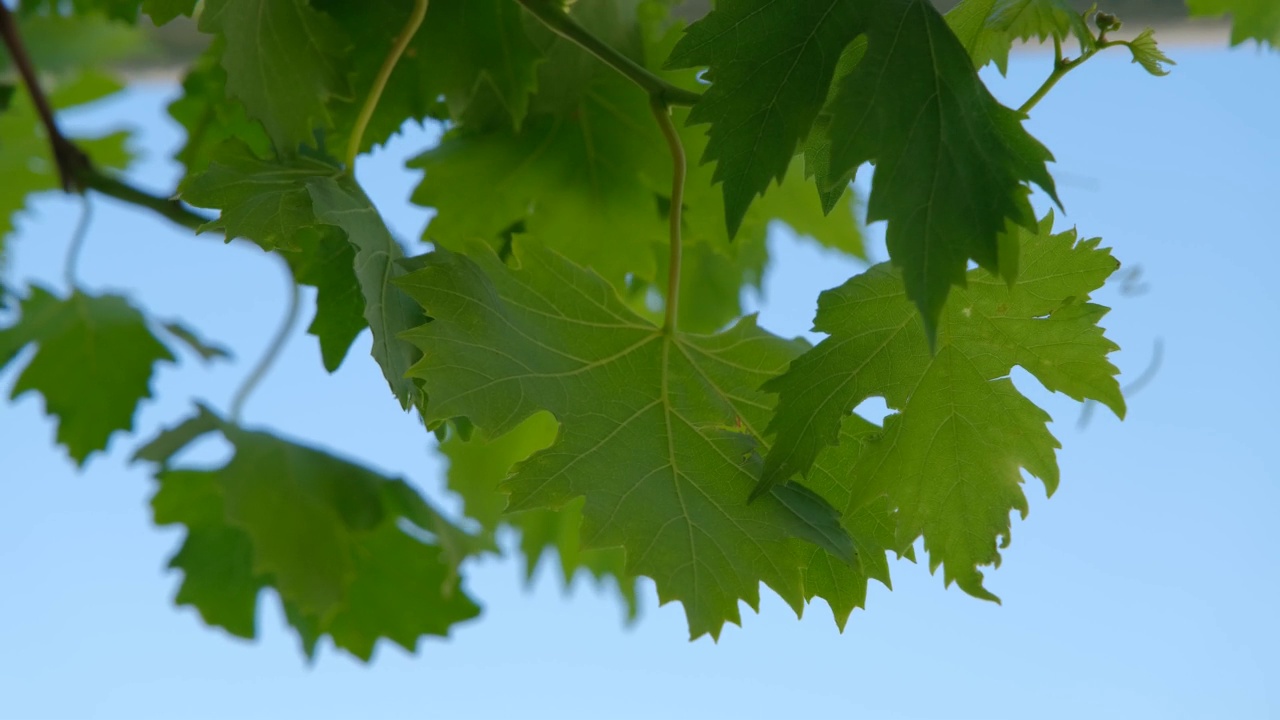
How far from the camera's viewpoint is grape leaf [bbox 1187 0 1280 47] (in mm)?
601

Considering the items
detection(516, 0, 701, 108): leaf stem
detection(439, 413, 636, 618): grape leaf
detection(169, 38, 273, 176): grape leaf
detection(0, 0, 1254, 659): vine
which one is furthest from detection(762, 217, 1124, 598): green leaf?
detection(439, 413, 636, 618): grape leaf

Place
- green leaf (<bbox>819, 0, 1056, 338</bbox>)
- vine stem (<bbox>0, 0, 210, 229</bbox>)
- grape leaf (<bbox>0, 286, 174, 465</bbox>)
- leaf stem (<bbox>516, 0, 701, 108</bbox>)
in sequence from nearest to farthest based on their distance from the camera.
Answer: green leaf (<bbox>819, 0, 1056, 338</bbox>), leaf stem (<bbox>516, 0, 701, 108</bbox>), vine stem (<bbox>0, 0, 210, 229</bbox>), grape leaf (<bbox>0, 286, 174, 465</bbox>)

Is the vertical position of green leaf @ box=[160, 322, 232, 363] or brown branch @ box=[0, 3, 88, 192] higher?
brown branch @ box=[0, 3, 88, 192]

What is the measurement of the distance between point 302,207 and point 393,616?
0.41 m

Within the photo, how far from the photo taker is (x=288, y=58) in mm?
Result: 454

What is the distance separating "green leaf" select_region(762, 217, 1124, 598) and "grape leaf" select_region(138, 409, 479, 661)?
370 mm

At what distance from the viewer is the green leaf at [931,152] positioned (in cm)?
31

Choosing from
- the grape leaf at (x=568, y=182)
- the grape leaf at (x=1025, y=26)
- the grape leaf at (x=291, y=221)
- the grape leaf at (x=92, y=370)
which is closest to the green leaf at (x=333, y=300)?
the grape leaf at (x=291, y=221)

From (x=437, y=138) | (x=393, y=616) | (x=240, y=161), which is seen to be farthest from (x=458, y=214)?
(x=393, y=616)

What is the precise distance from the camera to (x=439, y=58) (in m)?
0.50

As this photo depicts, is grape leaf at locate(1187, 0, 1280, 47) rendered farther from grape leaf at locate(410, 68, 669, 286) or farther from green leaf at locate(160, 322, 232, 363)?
green leaf at locate(160, 322, 232, 363)

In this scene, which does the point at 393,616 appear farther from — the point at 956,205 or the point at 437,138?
the point at 956,205

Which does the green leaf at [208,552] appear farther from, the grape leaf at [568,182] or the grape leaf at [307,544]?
the grape leaf at [568,182]

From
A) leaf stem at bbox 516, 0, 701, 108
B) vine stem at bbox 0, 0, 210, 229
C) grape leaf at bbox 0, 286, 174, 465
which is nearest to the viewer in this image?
leaf stem at bbox 516, 0, 701, 108
